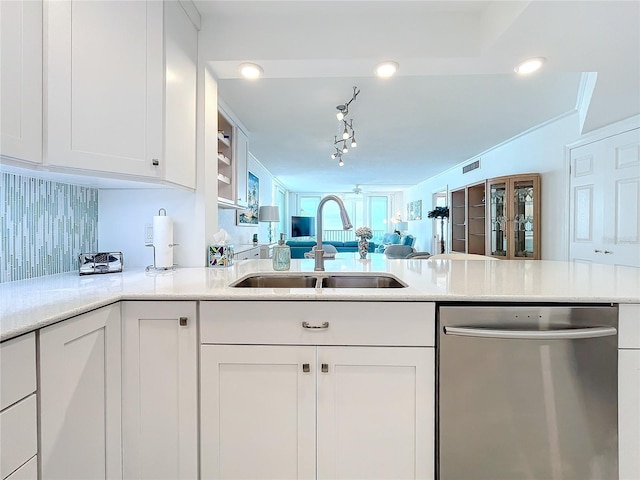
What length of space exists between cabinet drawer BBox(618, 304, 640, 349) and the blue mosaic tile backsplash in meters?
2.38

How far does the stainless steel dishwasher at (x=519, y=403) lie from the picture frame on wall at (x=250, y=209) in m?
3.08

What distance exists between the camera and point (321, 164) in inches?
256

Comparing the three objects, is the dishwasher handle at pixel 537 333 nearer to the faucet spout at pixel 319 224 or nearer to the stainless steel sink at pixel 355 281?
the stainless steel sink at pixel 355 281

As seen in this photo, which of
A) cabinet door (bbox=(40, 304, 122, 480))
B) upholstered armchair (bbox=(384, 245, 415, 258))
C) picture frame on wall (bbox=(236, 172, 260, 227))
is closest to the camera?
cabinet door (bbox=(40, 304, 122, 480))

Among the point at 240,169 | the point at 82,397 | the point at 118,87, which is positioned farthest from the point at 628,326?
the point at 240,169

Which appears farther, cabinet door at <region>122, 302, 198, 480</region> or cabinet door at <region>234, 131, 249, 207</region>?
cabinet door at <region>234, 131, 249, 207</region>

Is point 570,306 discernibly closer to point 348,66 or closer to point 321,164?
point 348,66

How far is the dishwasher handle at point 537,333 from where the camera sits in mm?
1088

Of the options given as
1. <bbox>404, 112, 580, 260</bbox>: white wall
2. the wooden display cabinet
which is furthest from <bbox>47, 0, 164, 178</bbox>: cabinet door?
the wooden display cabinet

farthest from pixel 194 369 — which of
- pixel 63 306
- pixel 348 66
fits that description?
pixel 348 66

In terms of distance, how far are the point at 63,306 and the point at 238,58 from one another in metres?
1.62

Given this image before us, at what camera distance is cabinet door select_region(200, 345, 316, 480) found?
3.81 ft

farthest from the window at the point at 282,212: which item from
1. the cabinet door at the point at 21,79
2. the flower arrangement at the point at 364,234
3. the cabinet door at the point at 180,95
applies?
the cabinet door at the point at 21,79

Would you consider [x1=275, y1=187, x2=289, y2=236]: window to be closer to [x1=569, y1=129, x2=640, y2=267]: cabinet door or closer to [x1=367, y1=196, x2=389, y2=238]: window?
[x1=367, y1=196, x2=389, y2=238]: window
